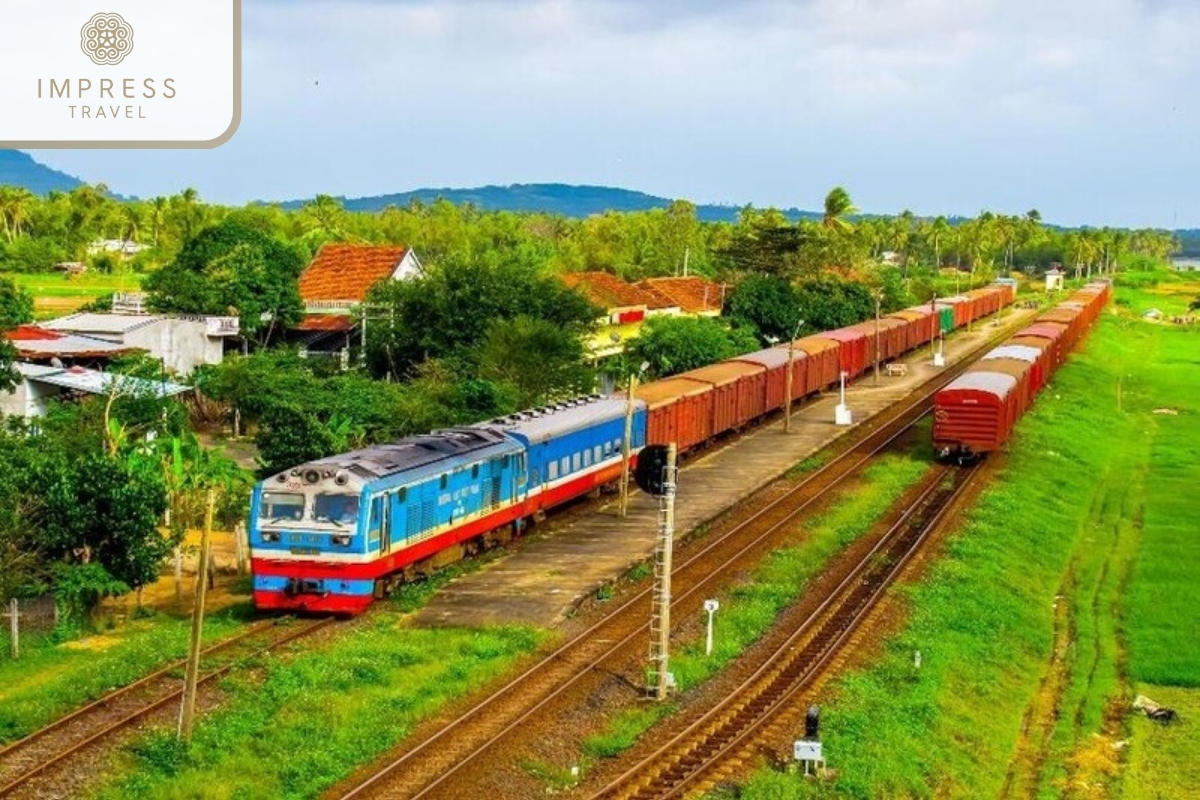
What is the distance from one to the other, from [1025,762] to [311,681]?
39.9ft

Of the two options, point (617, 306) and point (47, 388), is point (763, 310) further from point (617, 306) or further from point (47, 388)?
point (47, 388)

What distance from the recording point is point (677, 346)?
7181cm

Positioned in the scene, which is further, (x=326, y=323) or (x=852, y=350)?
(x=852, y=350)

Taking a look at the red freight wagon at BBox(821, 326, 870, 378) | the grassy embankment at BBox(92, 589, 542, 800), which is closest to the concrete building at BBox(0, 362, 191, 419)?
the grassy embankment at BBox(92, 589, 542, 800)

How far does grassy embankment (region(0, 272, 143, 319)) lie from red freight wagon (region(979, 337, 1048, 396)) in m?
56.0

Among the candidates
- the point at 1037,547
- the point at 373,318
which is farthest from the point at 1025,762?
the point at 373,318

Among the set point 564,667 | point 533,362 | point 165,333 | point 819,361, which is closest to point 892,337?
point 819,361

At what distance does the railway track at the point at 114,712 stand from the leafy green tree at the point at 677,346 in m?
44.8

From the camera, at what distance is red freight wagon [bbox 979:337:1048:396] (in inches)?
2515

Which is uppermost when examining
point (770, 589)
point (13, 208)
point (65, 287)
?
point (13, 208)

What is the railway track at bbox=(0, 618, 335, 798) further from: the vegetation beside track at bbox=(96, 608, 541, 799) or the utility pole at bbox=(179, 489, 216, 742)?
the utility pole at bbox=(179, 489, 216, 742)

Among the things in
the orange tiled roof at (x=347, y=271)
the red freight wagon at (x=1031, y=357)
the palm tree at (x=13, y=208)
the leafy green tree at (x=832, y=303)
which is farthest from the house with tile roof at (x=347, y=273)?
the palm tree at (x=13, y=208)

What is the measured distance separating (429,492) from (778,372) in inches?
1302

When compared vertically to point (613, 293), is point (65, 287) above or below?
below
